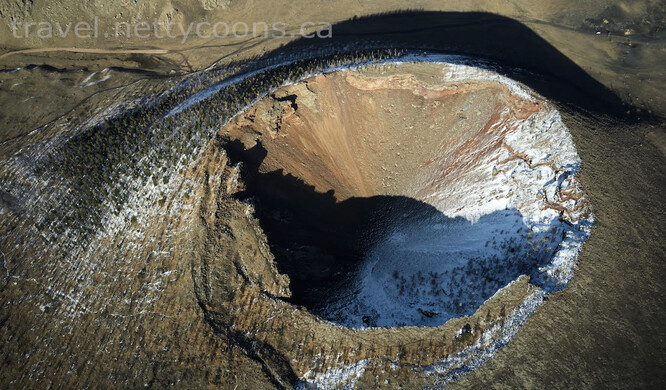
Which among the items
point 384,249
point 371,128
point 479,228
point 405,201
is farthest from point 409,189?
point 479,228

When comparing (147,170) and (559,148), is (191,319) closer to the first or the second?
(147,170)

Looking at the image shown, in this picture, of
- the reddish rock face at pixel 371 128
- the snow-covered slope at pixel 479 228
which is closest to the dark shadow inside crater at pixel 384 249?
the snow-covered slope at pixel 479 228

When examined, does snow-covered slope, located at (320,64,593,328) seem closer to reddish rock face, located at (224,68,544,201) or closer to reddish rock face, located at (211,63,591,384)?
reddish rock face, located at (211,63,591,384)

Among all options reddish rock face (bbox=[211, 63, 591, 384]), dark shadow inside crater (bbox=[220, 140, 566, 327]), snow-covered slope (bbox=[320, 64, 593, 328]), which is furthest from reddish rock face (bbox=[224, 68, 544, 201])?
dark shadow inside crater (bbox=[220, 140, 566, 327])

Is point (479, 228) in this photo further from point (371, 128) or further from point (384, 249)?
point (371, 128)

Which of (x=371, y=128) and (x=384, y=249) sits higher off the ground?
(x=371, y=128)

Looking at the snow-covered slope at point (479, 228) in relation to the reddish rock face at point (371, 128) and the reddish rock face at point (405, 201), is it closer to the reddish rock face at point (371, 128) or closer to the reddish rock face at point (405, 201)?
the reddish rock face at point (405, 201)
